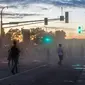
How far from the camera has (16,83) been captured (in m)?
18.0

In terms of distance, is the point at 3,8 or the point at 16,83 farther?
the point at 3,8

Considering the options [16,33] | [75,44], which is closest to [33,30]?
[16,33]

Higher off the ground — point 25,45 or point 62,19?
point 62,19

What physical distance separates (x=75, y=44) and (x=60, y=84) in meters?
176

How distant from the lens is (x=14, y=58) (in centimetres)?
2436

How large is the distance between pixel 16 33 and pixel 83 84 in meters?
115

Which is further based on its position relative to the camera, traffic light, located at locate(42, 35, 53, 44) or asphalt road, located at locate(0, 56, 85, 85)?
traffic light, located at locate(42, 35, 53, 44)

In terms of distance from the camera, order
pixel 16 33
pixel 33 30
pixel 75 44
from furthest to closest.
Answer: pixel 75 44
pixel 33 30
pixel 16 33

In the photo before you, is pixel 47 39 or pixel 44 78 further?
pixel 47 39

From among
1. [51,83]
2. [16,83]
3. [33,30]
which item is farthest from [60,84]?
[33,30]

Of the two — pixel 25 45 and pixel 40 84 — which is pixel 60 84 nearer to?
pixel 40 84

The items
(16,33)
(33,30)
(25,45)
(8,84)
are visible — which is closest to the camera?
(8,84)

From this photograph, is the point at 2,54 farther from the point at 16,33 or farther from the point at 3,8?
the point at 16,33

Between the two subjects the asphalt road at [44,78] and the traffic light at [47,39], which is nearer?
the asphalt road at [44,78]
